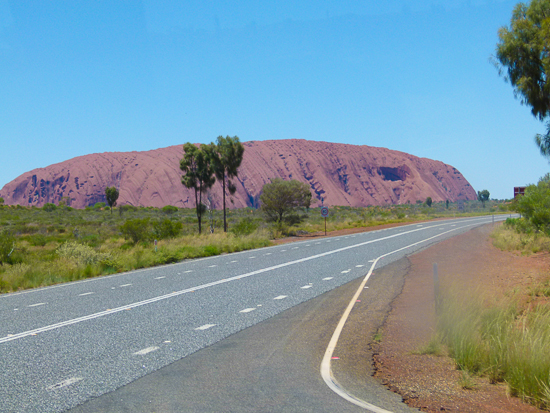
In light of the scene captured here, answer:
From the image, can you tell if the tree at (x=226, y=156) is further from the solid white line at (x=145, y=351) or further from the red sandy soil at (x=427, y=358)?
the solid white line at (x=145, y=351)

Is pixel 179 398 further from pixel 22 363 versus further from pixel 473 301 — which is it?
pixel 473 301

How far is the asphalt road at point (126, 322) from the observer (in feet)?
15.4

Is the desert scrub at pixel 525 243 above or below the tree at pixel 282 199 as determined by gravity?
below

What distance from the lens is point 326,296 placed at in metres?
10.1

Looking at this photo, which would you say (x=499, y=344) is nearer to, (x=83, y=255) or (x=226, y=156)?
(x=83, y=255)

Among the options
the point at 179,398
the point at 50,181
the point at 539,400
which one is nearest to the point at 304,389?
the point at 179,398

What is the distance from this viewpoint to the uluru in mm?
131125

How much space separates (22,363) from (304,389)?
3.52 metres

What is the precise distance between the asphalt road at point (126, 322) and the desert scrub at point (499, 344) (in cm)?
184

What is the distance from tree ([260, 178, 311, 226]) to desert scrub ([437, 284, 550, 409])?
31.2 m

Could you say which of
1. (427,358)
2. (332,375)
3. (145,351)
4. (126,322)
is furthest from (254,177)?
(332,375)

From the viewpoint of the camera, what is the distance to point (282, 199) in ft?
125

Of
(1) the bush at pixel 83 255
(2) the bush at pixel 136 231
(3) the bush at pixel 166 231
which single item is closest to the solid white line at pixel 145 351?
(1) the bush at pixel 83 255

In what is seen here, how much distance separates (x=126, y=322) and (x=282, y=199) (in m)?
30.9
